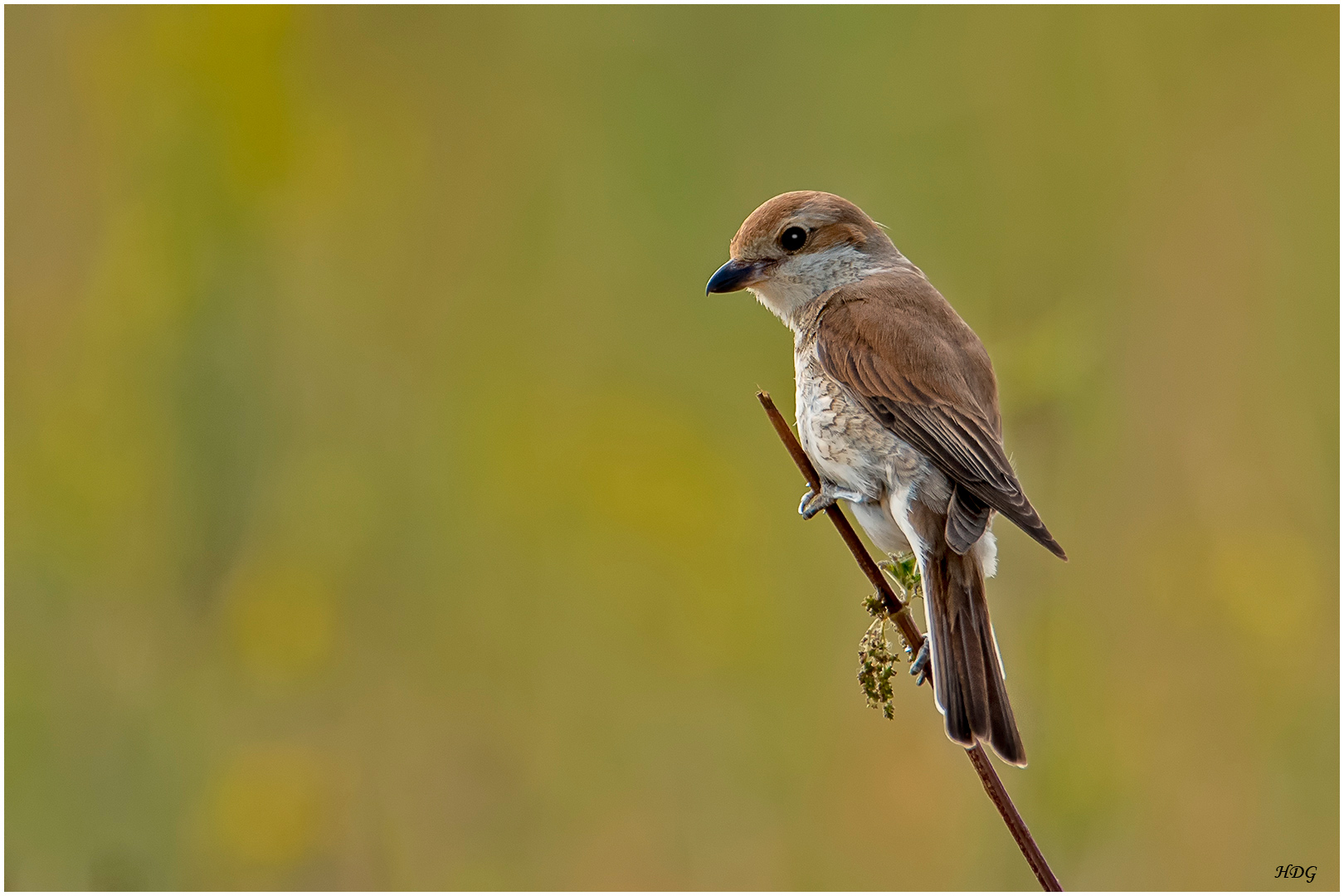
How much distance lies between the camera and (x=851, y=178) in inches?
173

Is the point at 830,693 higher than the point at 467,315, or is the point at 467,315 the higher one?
the point at 467,315

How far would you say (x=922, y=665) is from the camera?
2.45 metres

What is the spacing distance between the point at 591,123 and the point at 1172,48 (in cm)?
236

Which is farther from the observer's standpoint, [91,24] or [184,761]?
[91,24]

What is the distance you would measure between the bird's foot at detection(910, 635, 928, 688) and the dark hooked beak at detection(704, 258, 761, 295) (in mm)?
1090

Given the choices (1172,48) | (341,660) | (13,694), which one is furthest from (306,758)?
(1172,48)

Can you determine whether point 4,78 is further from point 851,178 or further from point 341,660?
point 851,178

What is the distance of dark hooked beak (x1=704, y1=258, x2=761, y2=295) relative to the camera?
2.93 metres

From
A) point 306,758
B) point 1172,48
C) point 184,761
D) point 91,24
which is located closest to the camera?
point 184,761

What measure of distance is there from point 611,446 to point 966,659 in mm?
2202

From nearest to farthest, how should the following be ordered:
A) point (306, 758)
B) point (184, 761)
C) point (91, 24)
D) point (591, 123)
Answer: point (184, 761) → point (306, 758) → point (91, 24) → point (591, 123)

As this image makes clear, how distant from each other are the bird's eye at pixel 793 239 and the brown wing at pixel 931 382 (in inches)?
6.8

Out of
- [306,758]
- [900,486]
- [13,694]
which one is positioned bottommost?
[306,758]

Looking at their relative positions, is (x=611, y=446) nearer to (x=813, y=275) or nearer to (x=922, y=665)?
(x=813, y=275)
